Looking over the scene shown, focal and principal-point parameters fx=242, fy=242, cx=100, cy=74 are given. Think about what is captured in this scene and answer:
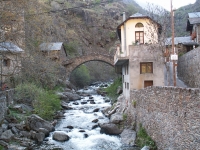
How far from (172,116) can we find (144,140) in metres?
3.98

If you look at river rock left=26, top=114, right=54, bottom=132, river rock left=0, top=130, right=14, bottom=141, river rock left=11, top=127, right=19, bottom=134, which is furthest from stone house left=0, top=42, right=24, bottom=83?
river rock left=26, top=114, right=54, bottom=132

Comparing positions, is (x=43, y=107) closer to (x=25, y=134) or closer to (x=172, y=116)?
(x=25, y=134)

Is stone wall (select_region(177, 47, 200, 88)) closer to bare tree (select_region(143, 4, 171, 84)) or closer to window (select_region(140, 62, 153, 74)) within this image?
bare tree (select_region(143, 4, 171, 84))

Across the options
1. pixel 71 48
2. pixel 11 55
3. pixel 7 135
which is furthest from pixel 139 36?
pixel 71 48

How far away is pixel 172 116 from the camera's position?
9.30 metres

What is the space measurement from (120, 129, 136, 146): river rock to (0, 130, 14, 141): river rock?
6.47 metres

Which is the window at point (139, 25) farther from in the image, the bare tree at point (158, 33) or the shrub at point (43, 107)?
the shrub at point (43, 107)

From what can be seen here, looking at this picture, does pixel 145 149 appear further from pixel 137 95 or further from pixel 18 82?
pixel 18 82

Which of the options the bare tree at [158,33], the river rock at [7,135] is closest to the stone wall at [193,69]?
the bare tree at [158,33]

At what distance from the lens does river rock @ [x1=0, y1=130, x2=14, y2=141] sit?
43.5 ft

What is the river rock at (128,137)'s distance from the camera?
45.9 ft

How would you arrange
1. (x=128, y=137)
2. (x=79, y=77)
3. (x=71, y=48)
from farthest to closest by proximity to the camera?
1. (x=71, y=48)
2. (x=79, y=77)
3. (x=128, y=137)

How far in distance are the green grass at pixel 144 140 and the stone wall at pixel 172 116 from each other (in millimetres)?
277

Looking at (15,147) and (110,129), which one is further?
(110,129)
